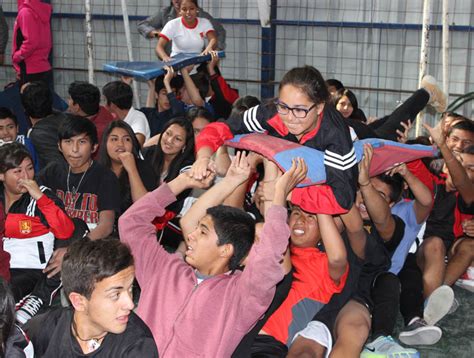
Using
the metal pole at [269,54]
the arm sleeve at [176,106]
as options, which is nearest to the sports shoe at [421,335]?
the arm sleeve at [176,106]

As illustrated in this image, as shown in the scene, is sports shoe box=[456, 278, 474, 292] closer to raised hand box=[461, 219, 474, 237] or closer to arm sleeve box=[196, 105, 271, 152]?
raised hand box=[461, 219, 474, 237]

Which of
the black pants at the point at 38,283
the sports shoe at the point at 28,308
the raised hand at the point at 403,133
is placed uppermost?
the raised hand at the point at 403,133

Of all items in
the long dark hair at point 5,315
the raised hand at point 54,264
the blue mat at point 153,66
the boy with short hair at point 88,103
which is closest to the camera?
the long dark hair at point 5,315

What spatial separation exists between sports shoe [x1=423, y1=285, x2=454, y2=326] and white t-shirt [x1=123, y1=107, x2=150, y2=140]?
262 cm

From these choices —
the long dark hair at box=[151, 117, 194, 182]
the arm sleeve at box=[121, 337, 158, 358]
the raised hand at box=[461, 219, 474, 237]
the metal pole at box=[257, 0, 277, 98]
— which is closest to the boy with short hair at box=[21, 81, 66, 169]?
the long dark hair at box=[151, 117, 194, 182]

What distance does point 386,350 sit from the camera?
3.42 m

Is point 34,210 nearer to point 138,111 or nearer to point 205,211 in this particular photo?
point 205,211

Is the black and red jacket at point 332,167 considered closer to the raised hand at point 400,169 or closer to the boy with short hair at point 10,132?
the raised hand at point 400,169

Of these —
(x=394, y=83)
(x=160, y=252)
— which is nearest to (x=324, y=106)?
(x=160, y=252)

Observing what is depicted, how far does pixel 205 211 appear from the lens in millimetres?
3023

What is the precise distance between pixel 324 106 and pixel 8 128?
2.62 metres

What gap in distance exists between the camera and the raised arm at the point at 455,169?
4.03 metres

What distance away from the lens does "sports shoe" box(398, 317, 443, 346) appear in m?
3.62

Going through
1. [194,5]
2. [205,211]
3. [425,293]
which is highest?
[194,5]
